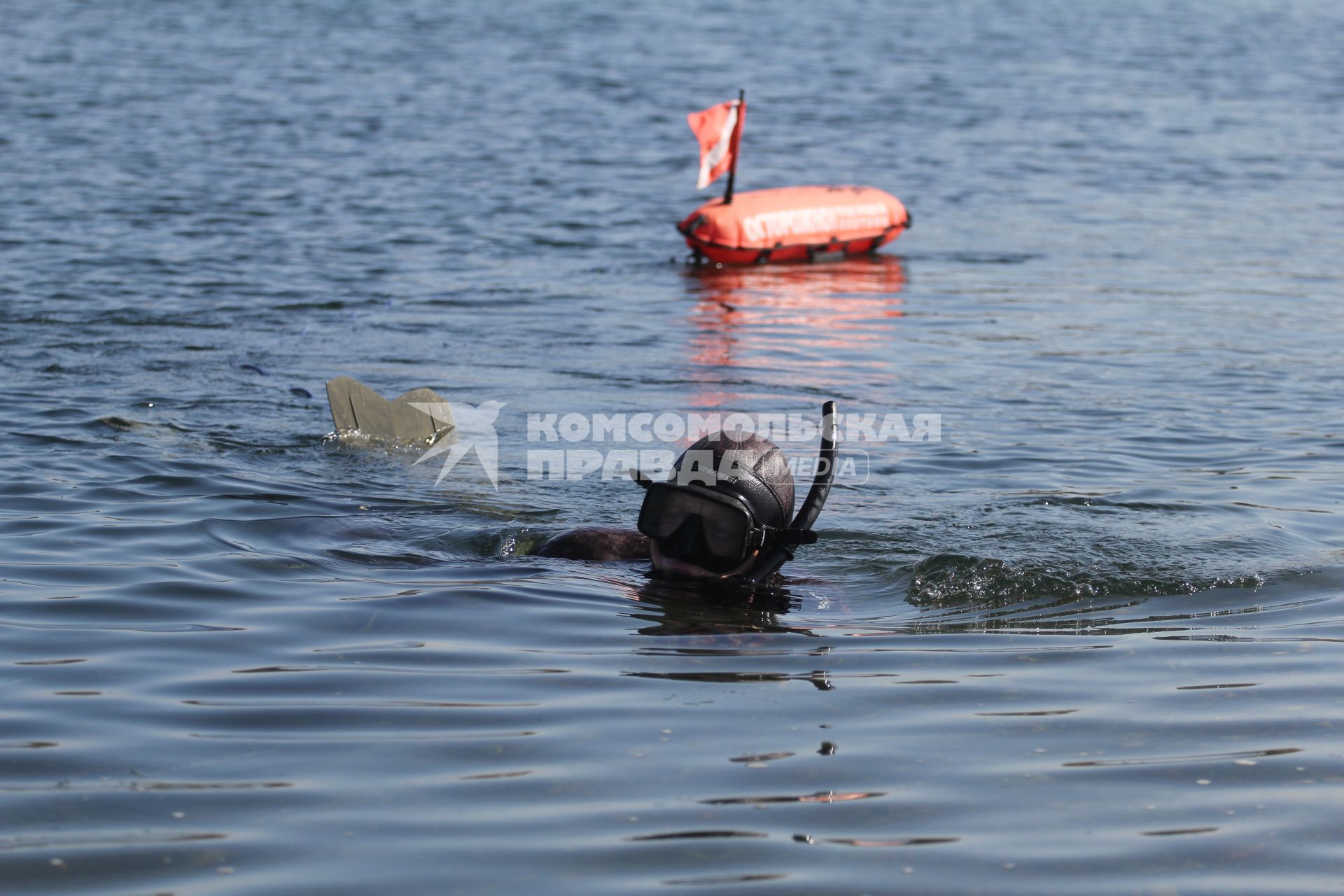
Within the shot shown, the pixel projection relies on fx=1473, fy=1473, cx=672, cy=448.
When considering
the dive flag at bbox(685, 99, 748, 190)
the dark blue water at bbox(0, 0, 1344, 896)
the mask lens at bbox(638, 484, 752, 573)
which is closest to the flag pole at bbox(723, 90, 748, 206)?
the dive flag at bbox(685, 99, 748, 190)

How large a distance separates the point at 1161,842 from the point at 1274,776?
575 millimetres

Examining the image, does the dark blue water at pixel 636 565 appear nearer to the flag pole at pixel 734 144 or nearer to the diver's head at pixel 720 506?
the diver's head at pixel 720 506

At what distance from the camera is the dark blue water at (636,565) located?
10.7ft

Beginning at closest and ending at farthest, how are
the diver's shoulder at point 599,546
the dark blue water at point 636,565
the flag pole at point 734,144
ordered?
1. the dark blue water at point 636,565
2. the diver's shoulder at point 599,546
3. the flag pole at point 734,144

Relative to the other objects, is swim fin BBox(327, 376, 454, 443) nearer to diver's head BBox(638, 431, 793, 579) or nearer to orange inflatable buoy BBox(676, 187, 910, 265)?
diver's head BBox(638, 431, 793, 579)

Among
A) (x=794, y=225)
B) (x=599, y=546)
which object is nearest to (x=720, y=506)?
(x=599, y=546)

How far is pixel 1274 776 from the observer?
362 cm

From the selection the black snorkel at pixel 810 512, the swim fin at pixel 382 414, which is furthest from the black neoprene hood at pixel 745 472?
the swim fin at pixel 382 414

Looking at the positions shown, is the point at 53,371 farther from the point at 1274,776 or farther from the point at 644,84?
the point at 644,84

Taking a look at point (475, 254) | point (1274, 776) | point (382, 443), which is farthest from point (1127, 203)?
point (1274, 776)

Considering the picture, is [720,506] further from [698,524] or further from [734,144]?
[734,144]

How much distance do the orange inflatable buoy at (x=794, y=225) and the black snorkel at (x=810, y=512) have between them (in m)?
9.40

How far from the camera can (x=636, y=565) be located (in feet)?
18.3

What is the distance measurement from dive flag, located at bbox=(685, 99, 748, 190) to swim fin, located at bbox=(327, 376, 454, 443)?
7005 mm
